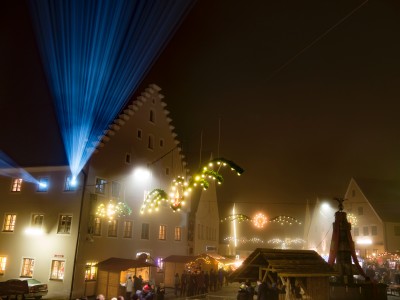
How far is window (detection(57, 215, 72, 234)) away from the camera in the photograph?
92.1 ft

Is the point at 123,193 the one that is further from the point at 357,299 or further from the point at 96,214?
the point at 357,299

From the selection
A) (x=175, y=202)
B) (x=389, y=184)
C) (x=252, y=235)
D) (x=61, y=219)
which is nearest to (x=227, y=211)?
(x=252, y=235)

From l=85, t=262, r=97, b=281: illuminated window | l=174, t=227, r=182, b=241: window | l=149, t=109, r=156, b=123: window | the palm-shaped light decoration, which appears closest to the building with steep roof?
l=174, t=227, r=182, b=241: window

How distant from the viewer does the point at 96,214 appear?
28.6m

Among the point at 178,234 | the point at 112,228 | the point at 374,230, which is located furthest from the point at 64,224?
the point at 374,230

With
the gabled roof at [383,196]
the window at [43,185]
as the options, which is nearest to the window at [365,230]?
the gabled roof at [383,196]

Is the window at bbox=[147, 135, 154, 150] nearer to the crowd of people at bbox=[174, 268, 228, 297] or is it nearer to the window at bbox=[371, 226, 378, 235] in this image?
the crowd of people at bbox=[174, 268, 228, 297]

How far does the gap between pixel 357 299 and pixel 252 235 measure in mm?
49957

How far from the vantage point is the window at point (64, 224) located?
1105 inches

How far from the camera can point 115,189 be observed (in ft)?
103

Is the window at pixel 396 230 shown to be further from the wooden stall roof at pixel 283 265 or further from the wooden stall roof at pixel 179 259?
the wooden stall roof at pixel 283 265

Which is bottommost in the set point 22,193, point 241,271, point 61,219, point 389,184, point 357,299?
point 357,299

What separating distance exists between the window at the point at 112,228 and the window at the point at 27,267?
5801 mm

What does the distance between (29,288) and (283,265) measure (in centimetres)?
1874
